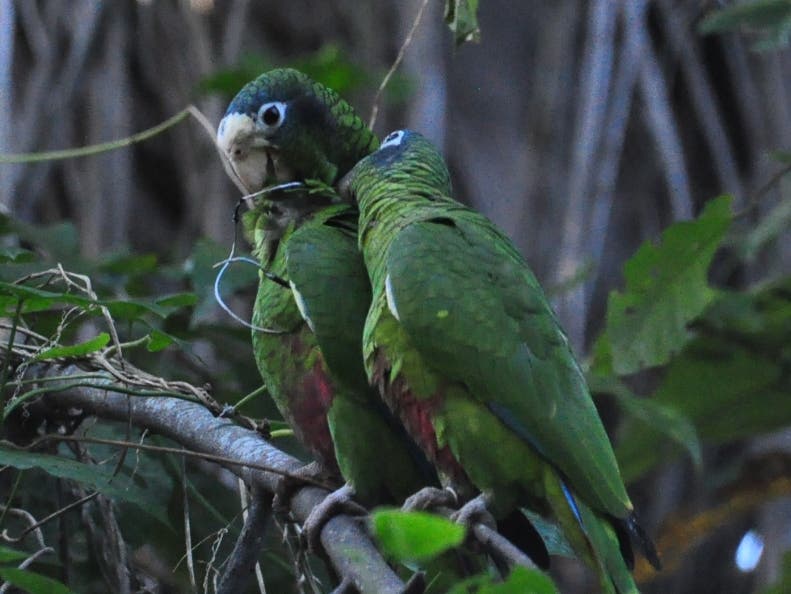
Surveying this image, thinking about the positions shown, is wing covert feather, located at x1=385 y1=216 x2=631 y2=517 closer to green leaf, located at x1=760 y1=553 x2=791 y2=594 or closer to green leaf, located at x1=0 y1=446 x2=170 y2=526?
green leaf, located at x1=0 y1=446 x2=170 y2=526

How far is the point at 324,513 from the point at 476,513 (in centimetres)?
21

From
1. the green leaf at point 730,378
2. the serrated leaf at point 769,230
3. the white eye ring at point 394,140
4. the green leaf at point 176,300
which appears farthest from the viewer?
the green leaf at point 730,378

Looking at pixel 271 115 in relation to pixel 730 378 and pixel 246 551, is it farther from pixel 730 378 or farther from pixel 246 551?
pixel 730 378

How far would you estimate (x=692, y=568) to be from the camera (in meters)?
3.94

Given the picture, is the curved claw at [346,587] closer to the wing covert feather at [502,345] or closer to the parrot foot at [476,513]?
the parrot foot at [476,513]

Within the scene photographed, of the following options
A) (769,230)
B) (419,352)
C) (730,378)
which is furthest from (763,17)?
(419,352)

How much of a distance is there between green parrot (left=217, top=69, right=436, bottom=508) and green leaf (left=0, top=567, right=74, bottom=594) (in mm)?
767

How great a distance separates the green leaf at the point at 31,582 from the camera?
4.05 feet

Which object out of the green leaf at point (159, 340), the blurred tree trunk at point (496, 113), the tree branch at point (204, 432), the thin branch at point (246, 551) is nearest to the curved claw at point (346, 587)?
the tree branch at point (204, 432)

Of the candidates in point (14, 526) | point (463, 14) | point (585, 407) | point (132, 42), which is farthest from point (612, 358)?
point (132, 42)

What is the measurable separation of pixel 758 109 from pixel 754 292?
3.04 feet

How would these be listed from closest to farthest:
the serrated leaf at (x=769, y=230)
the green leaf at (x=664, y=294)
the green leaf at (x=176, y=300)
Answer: the green leaf at (x=176, y=300), the green leaf at (x=664, y=294), the serrated leaf at (x=769, y=230)

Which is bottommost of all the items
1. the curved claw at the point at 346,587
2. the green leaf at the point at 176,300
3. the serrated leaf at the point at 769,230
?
the serrated leaf at the point at 769,230

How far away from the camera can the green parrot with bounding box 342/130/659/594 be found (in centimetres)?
183
